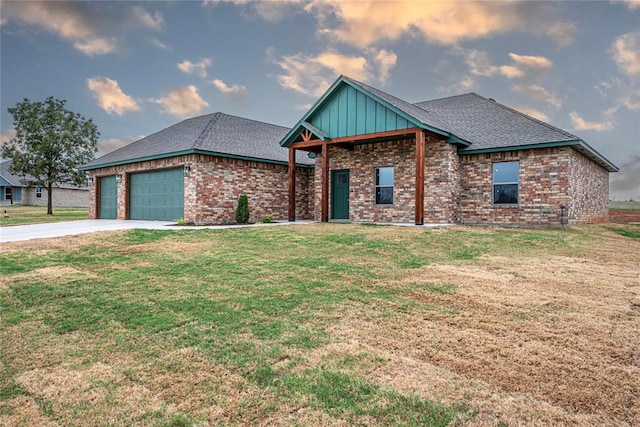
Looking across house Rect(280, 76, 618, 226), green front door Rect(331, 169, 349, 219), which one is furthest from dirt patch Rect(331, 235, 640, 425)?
green front door Rect(331, 169, 349, 219)

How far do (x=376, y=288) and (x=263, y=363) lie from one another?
2.74 metres

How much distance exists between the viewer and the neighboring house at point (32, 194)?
150 ft

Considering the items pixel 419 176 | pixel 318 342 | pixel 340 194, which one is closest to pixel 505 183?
pixel 419 176

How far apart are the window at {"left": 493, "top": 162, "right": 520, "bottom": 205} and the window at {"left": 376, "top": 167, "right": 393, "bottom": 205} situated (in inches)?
164

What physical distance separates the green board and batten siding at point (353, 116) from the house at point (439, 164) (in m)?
0.04

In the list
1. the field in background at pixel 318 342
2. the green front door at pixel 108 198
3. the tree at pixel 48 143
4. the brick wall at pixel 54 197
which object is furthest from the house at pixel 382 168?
the brick wall at pixel 54 197

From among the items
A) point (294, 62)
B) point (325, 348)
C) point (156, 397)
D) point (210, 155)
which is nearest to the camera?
point (156, 397)

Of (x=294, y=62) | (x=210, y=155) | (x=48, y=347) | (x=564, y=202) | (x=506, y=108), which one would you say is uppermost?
(x=294, y=62)

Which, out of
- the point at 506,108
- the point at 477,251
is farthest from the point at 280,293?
the point at 506,108

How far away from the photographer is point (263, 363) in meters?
3.16

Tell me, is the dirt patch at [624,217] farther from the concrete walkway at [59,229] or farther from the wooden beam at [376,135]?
the concrete walkway at [59,229]

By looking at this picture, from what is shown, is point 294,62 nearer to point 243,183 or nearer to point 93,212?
point 243,183

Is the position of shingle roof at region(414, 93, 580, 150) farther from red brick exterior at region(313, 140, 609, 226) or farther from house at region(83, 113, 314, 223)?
house at region(83, 113, 314, 223)

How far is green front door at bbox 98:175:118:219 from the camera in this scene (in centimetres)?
2194
